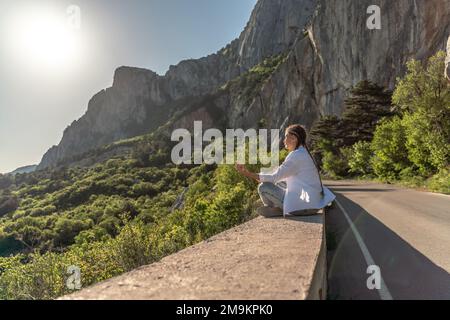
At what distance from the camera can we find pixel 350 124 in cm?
4650

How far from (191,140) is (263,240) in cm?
11666

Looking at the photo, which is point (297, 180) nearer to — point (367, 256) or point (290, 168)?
point (290, 168)

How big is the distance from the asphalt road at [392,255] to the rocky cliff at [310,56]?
101 ft

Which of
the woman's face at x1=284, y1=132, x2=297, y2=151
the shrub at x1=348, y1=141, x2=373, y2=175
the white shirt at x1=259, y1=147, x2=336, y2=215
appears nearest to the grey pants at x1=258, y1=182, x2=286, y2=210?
the white shirt at x1=259, y1=147, x2=336, y2=215

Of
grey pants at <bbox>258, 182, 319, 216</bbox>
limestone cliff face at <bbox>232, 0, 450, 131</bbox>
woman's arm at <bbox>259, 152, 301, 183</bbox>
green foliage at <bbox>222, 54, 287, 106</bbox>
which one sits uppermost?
green foliage at <bbox>222, 54, 287, 106</bbox>

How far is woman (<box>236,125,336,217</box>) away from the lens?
19.9ft

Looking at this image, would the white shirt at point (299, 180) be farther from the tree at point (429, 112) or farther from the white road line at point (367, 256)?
the tree at point (429, 112)

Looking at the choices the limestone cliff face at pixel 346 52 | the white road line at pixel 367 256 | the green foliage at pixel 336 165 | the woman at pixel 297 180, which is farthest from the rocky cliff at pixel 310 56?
the woman at pixel 297 180

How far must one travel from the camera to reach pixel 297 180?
6105 mm

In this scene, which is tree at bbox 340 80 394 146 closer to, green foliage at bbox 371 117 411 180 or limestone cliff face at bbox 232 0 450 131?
limestone cliff face at bbox 232 0 450 131

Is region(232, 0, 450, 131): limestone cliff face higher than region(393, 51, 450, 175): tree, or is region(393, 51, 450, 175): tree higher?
region(232, 0, 450, 131): limestone cliff face

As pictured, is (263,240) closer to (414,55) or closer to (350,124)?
(414,55)

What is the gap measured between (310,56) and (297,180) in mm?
69192

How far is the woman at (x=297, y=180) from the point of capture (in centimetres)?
605
